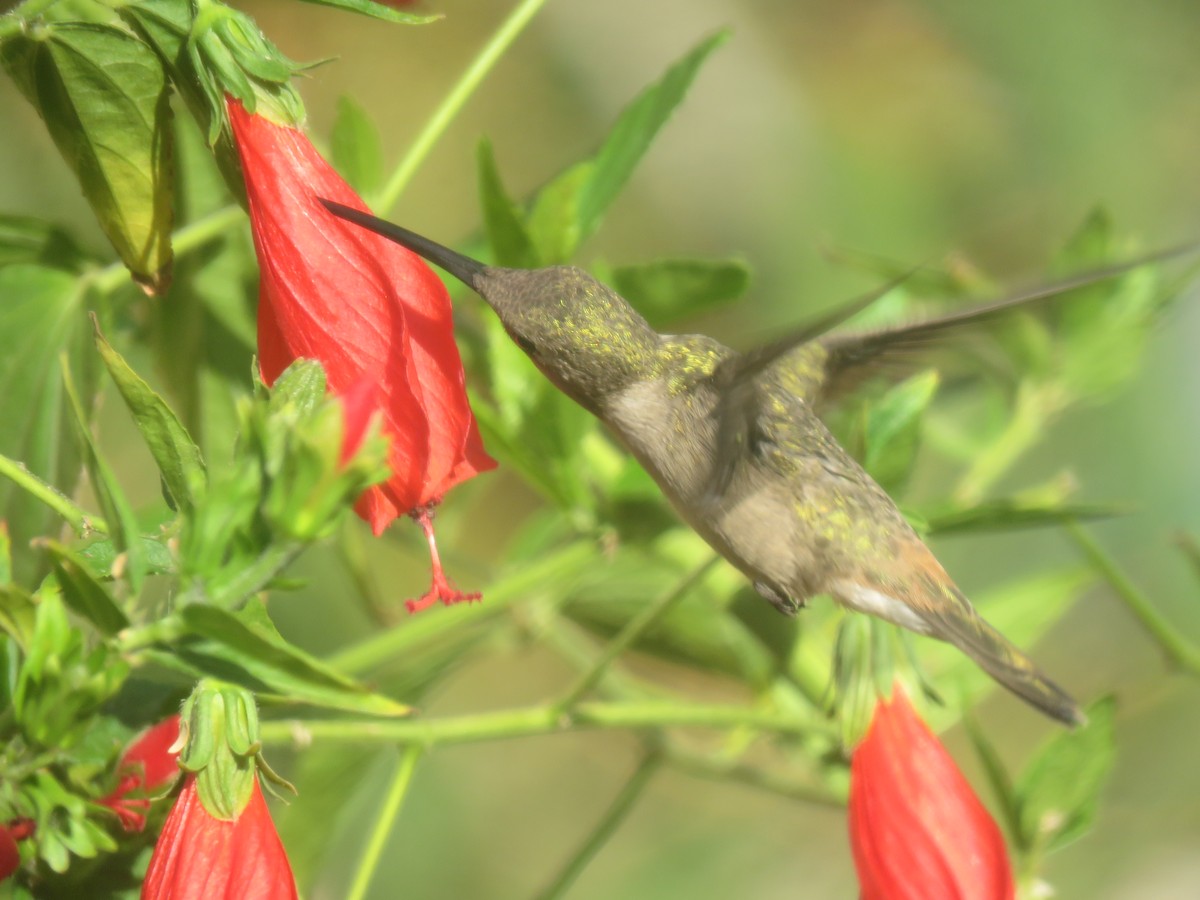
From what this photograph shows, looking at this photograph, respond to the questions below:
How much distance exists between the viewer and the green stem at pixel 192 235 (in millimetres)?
1101

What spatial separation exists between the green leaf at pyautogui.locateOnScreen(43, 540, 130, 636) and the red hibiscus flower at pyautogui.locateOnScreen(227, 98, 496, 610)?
21 cm

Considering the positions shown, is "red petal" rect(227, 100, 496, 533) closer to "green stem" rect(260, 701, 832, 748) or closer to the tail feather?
"green stem" rect(260, 701, 832, 748)

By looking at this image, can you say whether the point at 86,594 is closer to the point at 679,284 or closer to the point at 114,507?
the point at 114,507

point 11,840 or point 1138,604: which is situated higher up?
point 1138,604

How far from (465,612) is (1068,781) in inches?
23.3

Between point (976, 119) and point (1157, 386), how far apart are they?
3.37ft

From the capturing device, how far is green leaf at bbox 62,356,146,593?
2.39 ft

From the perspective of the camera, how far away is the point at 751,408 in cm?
113

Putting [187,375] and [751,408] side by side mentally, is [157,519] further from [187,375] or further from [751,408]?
[751,408]

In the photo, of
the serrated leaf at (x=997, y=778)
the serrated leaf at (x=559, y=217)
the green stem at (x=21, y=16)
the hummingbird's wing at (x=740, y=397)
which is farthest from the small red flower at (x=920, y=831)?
the green stem at (x=21, y=16)

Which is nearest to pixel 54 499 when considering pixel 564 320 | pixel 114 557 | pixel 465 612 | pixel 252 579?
pixel 114 557

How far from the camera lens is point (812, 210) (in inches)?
141

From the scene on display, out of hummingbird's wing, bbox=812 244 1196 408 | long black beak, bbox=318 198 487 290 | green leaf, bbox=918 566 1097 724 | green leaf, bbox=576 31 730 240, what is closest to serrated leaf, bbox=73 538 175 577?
long black beak, bbox=318 198 487 290

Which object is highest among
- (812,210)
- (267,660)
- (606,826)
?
(812,210)
